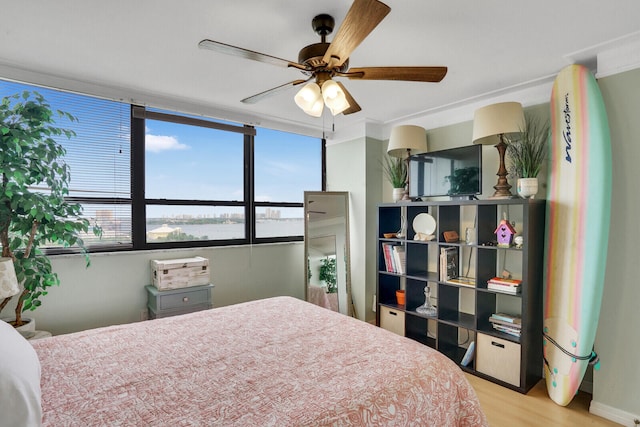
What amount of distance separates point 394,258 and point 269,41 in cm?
225

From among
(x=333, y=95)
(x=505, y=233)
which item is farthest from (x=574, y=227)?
(x=333, y=95)

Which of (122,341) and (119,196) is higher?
(119,196)

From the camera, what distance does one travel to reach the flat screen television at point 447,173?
297 cm

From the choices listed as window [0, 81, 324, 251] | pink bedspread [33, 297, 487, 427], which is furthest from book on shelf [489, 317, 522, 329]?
window [0, 81, 324, 251]

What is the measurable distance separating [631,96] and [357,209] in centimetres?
247

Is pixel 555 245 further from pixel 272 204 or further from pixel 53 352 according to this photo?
pixel 53 352

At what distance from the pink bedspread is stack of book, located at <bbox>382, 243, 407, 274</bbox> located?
1.44 metres

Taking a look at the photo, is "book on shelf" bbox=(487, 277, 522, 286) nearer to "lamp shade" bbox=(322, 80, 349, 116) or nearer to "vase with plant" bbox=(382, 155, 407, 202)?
"vase with plant" bbox=(382, 155, 407, 202)

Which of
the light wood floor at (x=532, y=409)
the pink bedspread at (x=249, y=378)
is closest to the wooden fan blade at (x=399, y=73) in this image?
the pink bedspread at (x=249, y=378)

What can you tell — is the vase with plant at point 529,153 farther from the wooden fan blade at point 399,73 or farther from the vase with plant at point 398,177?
the wooden fan blade at point 399,73

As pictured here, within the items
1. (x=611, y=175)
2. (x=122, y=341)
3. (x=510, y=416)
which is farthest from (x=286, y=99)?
(x=510, y=416)

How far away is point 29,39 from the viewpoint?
80.7 inches

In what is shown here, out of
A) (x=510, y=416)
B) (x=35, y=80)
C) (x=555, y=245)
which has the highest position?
(x=35, y=80)

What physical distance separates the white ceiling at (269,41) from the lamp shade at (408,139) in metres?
0.38
